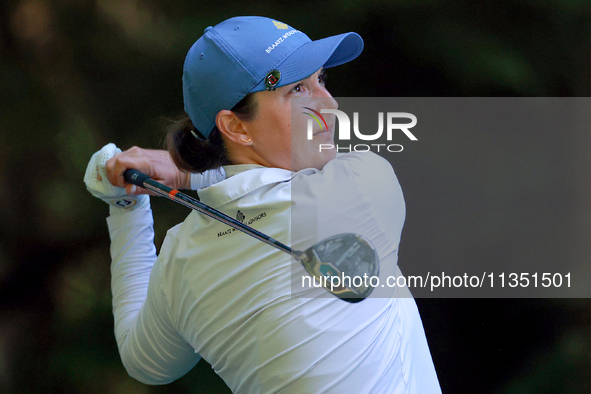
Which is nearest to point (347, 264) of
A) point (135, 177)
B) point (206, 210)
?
point (206, 210)

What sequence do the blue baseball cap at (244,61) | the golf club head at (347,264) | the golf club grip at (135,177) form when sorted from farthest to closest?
the golf club grip at (135,177) < the blue baseball cap at (244,61) < the golf club head at (347,264)

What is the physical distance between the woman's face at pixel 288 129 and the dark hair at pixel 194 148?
7 centimetres

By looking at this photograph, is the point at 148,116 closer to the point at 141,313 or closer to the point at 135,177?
the point at 135,177

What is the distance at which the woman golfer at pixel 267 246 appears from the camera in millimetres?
646

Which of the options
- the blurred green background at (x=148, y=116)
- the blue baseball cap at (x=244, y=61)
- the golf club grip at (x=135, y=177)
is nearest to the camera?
the blue baseball cap at (x=244, y=61)

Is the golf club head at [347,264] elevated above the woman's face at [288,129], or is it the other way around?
the woman's face at [288,129]

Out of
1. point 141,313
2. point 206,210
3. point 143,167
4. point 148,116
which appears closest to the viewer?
point 206,210

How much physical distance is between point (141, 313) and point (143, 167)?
0.85ft

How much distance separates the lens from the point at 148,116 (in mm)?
1185

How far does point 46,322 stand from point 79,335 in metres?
0.08

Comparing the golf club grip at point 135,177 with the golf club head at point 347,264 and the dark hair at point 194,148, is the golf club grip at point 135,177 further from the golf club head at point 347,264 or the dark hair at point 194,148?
the golf club head at point 347,264

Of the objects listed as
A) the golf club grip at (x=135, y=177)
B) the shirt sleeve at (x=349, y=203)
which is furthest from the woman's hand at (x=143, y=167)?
the shirt sleeve at (x=349, y=203)

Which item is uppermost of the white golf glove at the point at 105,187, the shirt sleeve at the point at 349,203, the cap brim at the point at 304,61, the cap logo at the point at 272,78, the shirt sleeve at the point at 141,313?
the cap brim at the point at 304,61

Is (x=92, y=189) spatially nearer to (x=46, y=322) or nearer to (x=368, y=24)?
(x=46, y=322)
